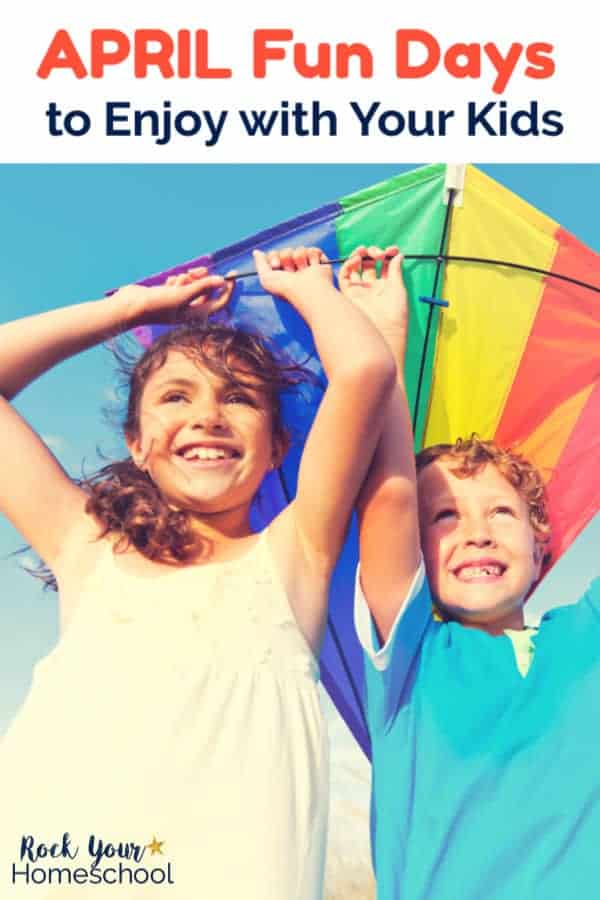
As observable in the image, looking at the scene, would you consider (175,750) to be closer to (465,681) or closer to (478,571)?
(465,681)

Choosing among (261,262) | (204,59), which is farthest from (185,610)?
(204,59)

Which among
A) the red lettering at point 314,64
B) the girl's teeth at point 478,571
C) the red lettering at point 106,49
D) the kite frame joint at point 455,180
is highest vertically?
the red lettering at point 106,49

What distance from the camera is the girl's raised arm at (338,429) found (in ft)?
6.77

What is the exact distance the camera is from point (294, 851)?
6.10 ft

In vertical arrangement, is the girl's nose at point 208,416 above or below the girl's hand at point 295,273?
below

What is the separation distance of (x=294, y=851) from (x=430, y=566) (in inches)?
28.8

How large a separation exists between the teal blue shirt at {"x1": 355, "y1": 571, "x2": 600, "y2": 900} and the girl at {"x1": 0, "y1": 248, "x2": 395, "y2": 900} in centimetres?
24

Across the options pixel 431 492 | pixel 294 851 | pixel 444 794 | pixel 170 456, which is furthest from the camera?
pixel 431 492

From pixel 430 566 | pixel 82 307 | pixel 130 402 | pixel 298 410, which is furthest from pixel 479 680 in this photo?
pixel 82 307

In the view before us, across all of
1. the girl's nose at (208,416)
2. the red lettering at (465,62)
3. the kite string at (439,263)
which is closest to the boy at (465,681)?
the kite string at (439,263)

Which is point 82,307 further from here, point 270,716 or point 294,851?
point 294,851

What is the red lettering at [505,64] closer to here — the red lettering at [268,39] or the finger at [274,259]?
the red lettering at [268,39]

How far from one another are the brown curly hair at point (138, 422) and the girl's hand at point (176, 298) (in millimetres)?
38

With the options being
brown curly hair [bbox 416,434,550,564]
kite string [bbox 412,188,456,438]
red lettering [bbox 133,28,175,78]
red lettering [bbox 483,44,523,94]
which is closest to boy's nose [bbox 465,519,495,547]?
brown curly hair [bbox 416,434,550,564]
